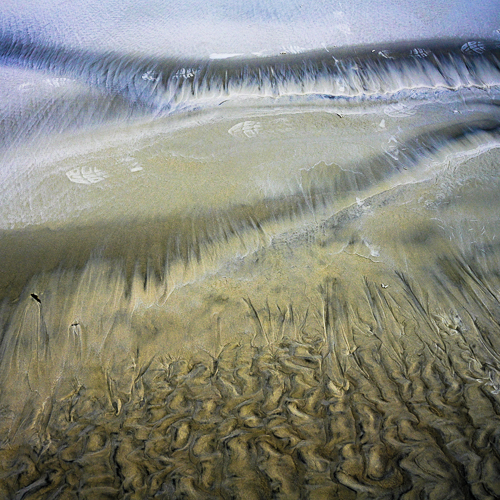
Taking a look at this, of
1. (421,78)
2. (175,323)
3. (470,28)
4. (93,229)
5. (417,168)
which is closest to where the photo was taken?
(175,323)

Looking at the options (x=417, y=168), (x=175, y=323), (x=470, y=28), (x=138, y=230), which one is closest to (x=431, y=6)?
(x=470, y=28)

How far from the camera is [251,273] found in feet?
6.28

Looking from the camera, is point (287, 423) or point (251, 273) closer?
point (287, 423)

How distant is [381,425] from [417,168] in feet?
5.22

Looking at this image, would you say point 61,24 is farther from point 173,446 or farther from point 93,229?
point 173,446

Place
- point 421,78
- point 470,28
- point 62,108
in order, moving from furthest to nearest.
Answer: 1. point 470,28
2. point 421,78
3. point 62,108

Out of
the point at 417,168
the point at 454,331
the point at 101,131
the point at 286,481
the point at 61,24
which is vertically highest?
the point at 61,24

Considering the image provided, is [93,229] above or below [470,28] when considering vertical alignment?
below

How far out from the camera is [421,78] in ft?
9.47

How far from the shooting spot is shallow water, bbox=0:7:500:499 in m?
1.35

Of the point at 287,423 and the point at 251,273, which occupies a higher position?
the point at 251,273

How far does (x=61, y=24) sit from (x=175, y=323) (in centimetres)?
268

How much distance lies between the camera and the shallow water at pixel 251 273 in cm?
135

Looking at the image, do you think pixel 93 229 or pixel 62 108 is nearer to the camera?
pixel 93 229
